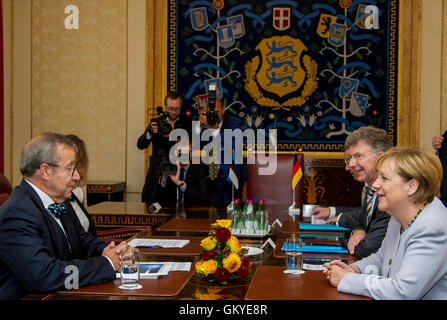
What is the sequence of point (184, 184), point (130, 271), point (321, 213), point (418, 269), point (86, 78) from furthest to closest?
point (86, 78) < point (184, 184) < point (321, 213) < point (130, 271) < point (418, 269)

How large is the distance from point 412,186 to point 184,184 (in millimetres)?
2819

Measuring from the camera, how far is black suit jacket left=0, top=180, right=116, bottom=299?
6.95ft

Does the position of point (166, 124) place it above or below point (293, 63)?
below

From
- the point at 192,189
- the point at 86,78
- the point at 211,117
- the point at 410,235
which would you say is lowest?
the point at 192,189

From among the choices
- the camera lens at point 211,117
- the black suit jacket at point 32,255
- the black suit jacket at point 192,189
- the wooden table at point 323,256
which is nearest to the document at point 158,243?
the wooden table at point 323,256

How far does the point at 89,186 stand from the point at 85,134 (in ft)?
2.82

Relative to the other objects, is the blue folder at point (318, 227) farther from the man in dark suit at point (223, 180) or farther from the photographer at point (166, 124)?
the photographer at point (166, 124)

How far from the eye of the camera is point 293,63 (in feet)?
22.5

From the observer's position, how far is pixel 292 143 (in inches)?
269

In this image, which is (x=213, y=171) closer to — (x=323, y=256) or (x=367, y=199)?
(x=367, y=199)

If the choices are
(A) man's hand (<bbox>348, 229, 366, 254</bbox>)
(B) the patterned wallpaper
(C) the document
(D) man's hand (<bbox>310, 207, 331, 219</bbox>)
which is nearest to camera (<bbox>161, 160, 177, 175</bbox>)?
(D) man's hand (<bbox>310, 207, 331, 219</bbox>)

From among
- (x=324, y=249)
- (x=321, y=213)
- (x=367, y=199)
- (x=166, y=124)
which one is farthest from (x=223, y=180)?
(x=324, y=249)
